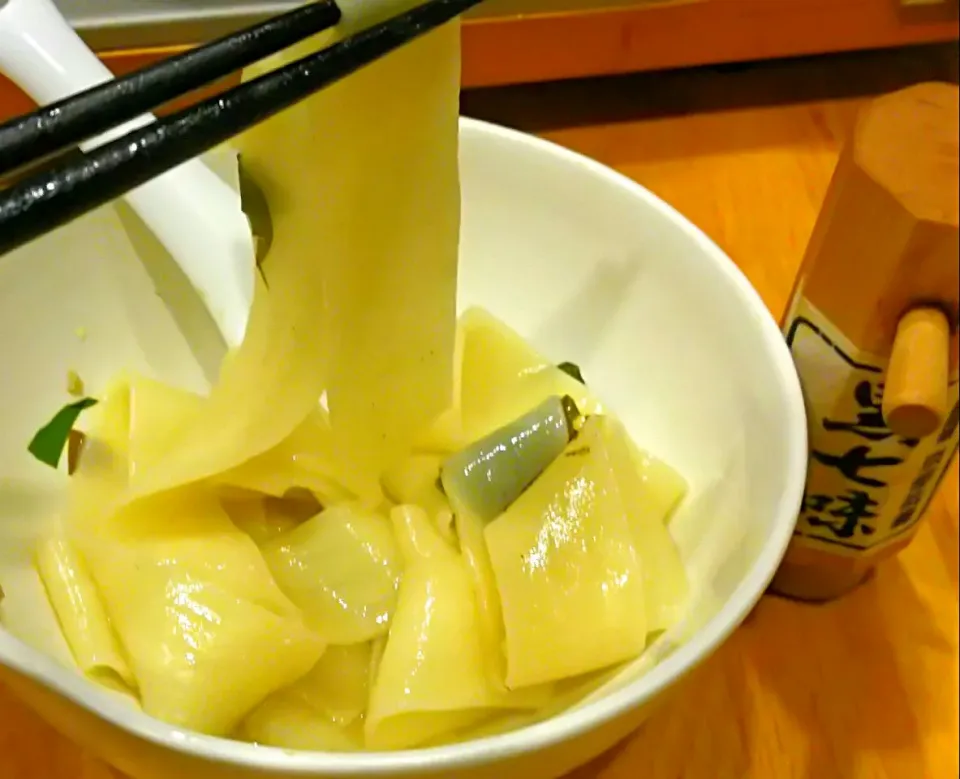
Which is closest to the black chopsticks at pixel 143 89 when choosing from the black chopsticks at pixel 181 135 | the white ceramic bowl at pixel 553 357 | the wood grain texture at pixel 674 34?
the black chopsticks at pixel 181 135

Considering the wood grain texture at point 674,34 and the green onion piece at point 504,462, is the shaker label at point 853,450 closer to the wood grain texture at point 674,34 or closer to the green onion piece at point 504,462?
the green onion piece at point 504,462

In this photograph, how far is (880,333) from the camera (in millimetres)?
583

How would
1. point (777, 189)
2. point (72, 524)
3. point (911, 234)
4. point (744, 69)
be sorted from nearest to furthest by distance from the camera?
point (911, 234)
point (72, 524)
point (777, 189)
point (744, 69)

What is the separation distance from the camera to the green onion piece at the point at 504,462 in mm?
648

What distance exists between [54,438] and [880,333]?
0.51m

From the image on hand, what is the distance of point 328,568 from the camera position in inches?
25.5

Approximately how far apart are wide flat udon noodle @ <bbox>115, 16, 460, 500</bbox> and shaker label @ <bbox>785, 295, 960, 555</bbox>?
0.22 meters

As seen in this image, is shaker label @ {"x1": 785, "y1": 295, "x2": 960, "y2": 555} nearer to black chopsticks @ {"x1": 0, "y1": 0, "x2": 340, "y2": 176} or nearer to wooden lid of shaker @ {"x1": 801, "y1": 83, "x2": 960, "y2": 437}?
wooden lid of shaker @ {"x1": 801, "y1": 83, "x2": 960, "y2": 437}

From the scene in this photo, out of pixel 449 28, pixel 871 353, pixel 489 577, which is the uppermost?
pixel 449 28

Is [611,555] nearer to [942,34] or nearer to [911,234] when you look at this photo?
[911,234]

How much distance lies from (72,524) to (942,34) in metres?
1.01

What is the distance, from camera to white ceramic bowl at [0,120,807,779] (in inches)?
17.7

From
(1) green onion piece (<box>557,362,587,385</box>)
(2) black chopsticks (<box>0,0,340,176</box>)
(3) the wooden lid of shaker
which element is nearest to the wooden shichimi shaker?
(3) the wooden lid of shaker

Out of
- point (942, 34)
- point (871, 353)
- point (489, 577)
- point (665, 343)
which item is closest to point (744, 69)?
point (942, 34)
